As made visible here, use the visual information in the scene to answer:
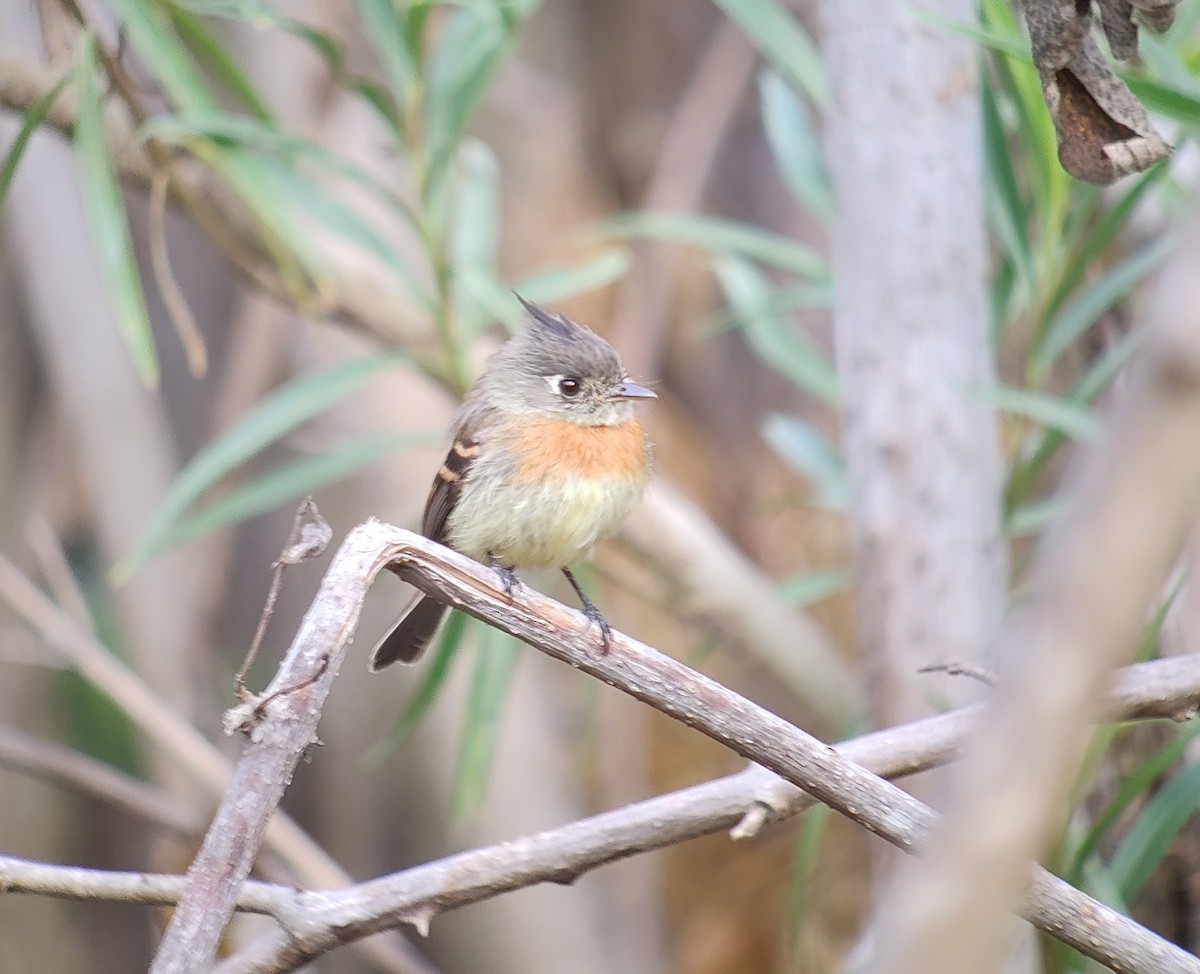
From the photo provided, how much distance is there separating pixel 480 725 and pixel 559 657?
1.10 meters

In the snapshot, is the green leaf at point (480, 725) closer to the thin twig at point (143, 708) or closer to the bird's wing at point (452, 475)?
the bird's wing at point (452, 475)

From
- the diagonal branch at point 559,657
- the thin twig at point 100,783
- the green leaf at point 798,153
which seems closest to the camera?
the diagonal branch at point 559,657

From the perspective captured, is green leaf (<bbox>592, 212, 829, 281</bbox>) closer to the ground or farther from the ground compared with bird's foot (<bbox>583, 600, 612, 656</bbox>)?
farther from the ground

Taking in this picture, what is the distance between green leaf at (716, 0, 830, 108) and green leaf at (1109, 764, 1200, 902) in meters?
1.60

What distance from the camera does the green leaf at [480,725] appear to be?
2689 mm

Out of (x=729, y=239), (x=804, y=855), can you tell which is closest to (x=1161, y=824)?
(x=804, y=855)

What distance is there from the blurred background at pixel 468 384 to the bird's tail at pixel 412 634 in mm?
81

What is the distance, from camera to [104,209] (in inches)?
92.7

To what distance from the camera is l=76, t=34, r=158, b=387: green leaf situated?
2.32m

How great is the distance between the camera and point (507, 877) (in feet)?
5.67

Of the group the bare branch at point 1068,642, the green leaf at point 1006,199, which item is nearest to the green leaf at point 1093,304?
the green leaf at point 1006,199

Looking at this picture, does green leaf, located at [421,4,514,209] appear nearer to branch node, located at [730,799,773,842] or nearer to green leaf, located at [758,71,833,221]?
green leaf, located at [758,71,833,221]

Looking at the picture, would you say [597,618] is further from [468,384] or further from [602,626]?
[468,384]

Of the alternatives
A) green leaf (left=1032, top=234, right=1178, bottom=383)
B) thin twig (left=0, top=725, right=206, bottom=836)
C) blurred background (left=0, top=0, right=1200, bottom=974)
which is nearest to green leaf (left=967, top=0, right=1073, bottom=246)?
blurred background (left=0, top=0, right=1200, bottom=974)
